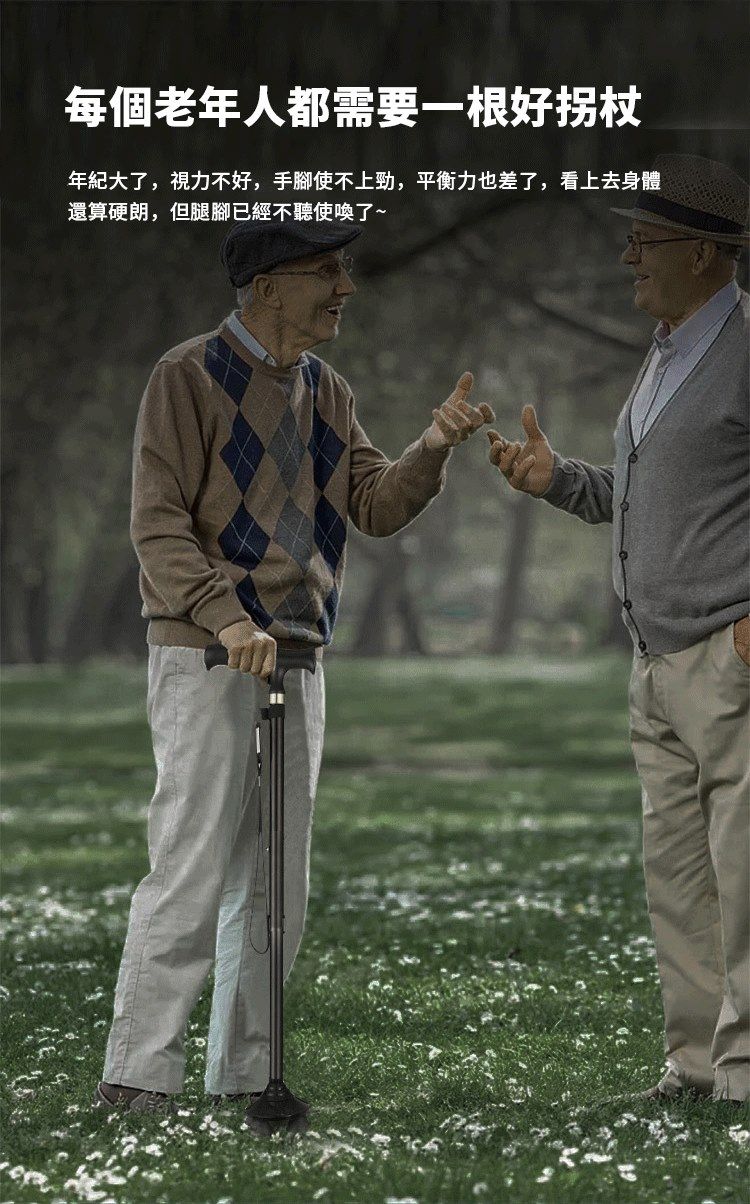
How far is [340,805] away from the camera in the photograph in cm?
1384

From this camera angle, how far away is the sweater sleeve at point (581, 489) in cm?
507

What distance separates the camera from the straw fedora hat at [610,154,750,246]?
4.68m

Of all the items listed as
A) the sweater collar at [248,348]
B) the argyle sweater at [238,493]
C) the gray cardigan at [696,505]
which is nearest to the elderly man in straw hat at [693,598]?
the gray cardigan at [696,505]

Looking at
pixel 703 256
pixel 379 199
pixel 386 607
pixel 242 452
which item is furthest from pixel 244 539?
pixel 386 607

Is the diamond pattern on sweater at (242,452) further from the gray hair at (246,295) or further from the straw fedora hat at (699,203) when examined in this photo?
the straw fedora hat at (699,203)

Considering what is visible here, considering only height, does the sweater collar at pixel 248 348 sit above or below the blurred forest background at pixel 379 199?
below

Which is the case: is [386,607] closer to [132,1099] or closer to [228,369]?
[228,369]

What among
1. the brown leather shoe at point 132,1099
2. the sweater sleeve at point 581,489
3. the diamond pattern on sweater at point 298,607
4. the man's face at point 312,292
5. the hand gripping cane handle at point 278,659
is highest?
the man's face at point 312,292

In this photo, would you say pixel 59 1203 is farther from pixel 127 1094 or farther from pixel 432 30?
pixel 432 30

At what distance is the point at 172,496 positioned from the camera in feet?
15.2

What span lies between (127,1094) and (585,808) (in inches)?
377

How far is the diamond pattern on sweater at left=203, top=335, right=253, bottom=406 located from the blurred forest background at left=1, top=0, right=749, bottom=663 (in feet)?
4.04

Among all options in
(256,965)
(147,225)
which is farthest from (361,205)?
(147,225)

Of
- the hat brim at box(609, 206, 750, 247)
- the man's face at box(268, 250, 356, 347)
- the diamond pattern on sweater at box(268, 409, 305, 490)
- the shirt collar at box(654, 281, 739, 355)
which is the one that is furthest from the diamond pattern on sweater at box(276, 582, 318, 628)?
the hat brim at box(609, 206, 750, 247)
